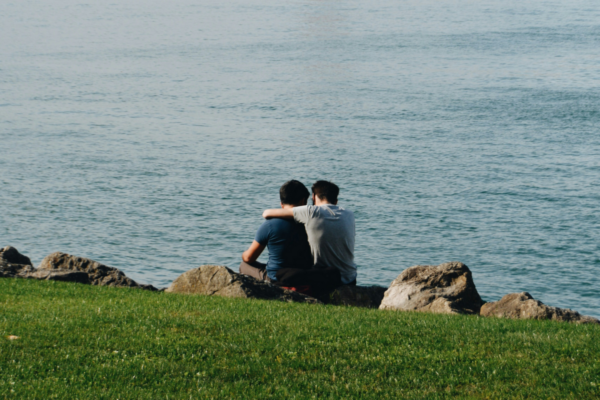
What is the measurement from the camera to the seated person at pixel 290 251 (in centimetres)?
983

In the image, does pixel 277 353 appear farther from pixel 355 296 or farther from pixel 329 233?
pixel 355 296

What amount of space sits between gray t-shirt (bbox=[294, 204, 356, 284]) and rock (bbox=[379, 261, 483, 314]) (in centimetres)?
108

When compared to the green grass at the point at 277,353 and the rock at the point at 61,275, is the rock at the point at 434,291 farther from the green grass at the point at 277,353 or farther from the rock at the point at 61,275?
the rock at the point at 61,275

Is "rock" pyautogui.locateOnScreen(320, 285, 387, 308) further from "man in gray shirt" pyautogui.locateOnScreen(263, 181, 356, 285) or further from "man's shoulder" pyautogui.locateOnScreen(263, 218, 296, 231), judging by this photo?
"man's shoulder" pyautogui.locateOnScreen(263, 218, 296, 231)

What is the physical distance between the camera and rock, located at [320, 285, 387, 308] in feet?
33.5

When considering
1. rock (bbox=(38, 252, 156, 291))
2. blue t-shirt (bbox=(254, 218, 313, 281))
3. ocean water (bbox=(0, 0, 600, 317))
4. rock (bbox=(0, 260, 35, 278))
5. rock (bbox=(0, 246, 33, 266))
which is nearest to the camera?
blue t-shirt (bbox=(254, 218, 313, 281))

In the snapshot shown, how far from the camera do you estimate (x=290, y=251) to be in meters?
9.92

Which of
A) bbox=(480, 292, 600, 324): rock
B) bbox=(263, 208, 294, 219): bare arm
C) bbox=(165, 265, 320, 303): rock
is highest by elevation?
bbox=(263, 208, 294, 219): bare arm

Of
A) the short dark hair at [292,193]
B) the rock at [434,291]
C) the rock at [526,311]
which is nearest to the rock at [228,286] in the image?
the short dark hair at [292,193]

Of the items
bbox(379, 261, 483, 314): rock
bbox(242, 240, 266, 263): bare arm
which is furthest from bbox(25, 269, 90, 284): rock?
bbox(379, 261, 483, 314): rock

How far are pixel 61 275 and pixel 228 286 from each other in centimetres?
293

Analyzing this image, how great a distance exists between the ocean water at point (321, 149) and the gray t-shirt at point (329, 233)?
307 inches

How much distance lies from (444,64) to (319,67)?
32.8 ft

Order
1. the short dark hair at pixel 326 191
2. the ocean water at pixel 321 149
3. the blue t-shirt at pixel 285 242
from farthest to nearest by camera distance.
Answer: the ocean water at pixel 321 149 < the short dark hair at pixel 326 191 < the blue t-shirt at pixel 285 242
